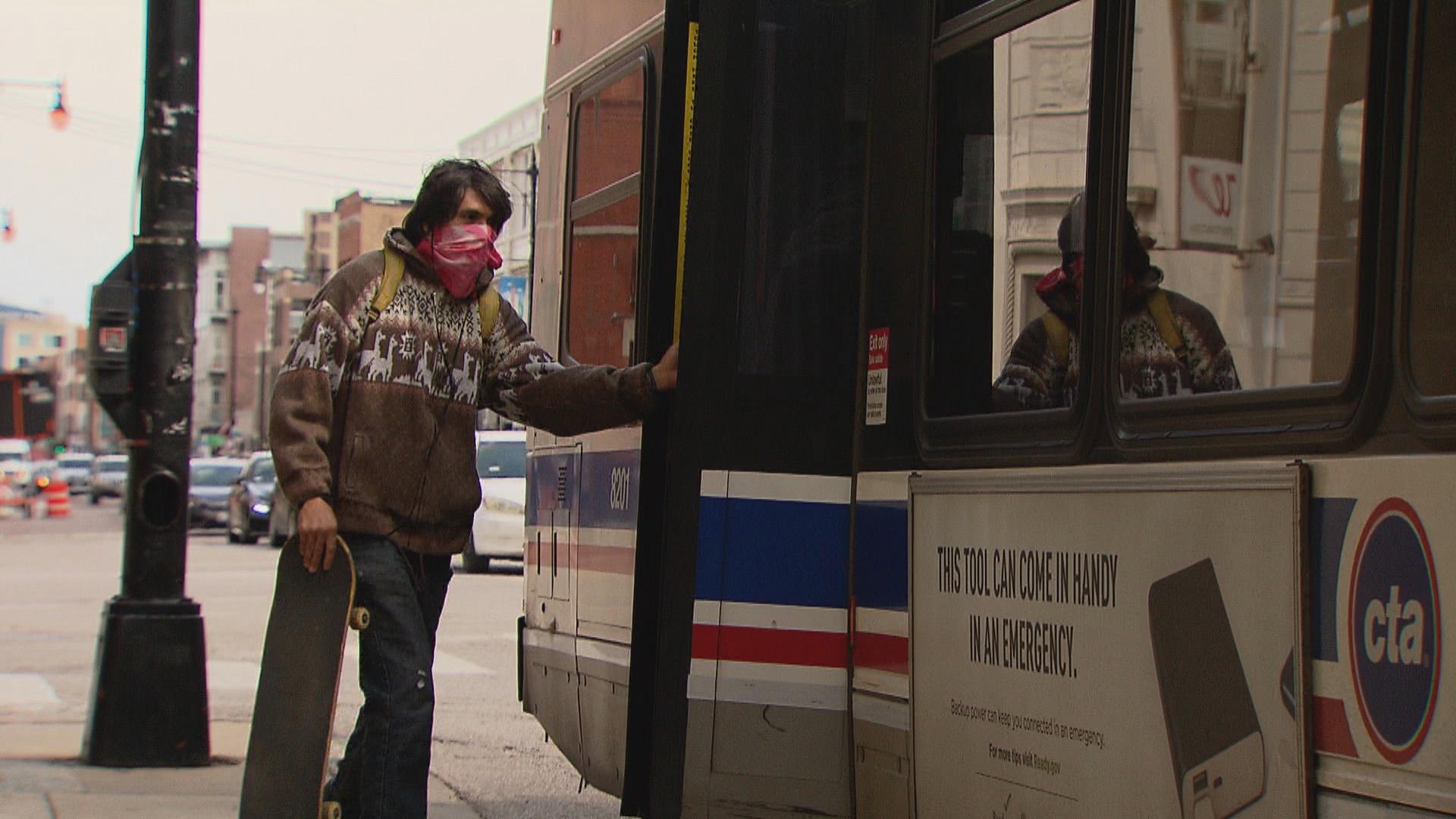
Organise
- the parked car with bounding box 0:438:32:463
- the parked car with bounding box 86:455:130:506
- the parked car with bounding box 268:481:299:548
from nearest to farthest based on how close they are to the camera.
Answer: the parked car with bounding box 268:481:299:548
the parked car with bounding box 86:455:130:506
the parked car with bounding box 0:438:32:463

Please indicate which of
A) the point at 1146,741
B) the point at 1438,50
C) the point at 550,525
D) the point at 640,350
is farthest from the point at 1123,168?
the point at 550,525

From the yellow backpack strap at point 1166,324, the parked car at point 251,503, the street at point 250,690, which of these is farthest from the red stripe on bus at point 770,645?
the parked car at point 251,503

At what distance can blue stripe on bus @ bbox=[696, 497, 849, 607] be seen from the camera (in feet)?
15.3

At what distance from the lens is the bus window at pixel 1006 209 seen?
4.06m

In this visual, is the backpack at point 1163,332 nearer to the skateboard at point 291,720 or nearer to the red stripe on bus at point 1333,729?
the red stripe on bus at point 1333,729

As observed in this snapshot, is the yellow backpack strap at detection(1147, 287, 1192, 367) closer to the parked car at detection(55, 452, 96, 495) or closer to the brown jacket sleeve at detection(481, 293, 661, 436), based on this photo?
the brown jacket sleeve at detection(481, 293, 661, 436)

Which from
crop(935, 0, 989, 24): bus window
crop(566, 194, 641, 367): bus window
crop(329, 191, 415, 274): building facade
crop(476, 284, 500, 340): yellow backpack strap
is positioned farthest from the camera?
crop(329, 191, 415, 274): building facade

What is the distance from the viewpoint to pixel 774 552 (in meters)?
4.70

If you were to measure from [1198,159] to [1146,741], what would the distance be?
112cm

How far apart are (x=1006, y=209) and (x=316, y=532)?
1856mm

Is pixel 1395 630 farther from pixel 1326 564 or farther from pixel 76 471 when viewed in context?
pixel 76 471

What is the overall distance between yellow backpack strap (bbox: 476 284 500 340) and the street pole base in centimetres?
312

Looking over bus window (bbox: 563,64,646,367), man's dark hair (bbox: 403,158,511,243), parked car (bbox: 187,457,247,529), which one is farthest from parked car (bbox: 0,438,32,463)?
man's dark hair (bbox: 403,158,511,243)

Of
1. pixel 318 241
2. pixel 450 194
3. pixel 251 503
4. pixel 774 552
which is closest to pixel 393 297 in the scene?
pixel 450 194
